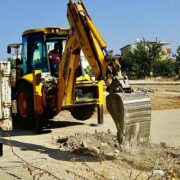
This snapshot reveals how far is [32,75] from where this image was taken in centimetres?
A: 1294

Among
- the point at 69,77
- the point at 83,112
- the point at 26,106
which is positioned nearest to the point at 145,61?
the point at 83,112

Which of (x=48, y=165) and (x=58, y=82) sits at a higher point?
(x=58, y=82)

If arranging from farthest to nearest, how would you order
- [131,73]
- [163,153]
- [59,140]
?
[131,73], [59,140], [163,153]

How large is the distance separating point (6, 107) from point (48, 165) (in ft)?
4.25

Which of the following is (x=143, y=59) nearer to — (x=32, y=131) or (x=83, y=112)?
(x=83, y=112)

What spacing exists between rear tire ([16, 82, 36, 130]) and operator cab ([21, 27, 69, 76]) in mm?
572

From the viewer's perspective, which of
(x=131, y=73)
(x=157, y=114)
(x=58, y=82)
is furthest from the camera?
(x=131, y=73)

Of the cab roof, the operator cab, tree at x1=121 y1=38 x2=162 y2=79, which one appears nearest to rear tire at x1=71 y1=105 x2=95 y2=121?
the operator cab

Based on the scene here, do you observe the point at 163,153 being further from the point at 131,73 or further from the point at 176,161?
the point at 131,73

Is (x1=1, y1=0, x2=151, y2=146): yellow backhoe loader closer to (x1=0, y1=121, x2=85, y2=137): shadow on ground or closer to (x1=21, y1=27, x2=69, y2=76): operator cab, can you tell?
(x1=21, y1=27, x2=69, y2=76): operator cab

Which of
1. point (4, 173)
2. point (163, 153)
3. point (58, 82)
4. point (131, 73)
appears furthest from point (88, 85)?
point (131, 73)

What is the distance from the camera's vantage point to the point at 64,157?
902cm

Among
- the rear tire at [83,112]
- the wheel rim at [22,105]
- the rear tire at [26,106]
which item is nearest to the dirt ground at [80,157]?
the rear tire at [26,106]

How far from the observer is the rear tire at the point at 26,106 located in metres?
12.9
